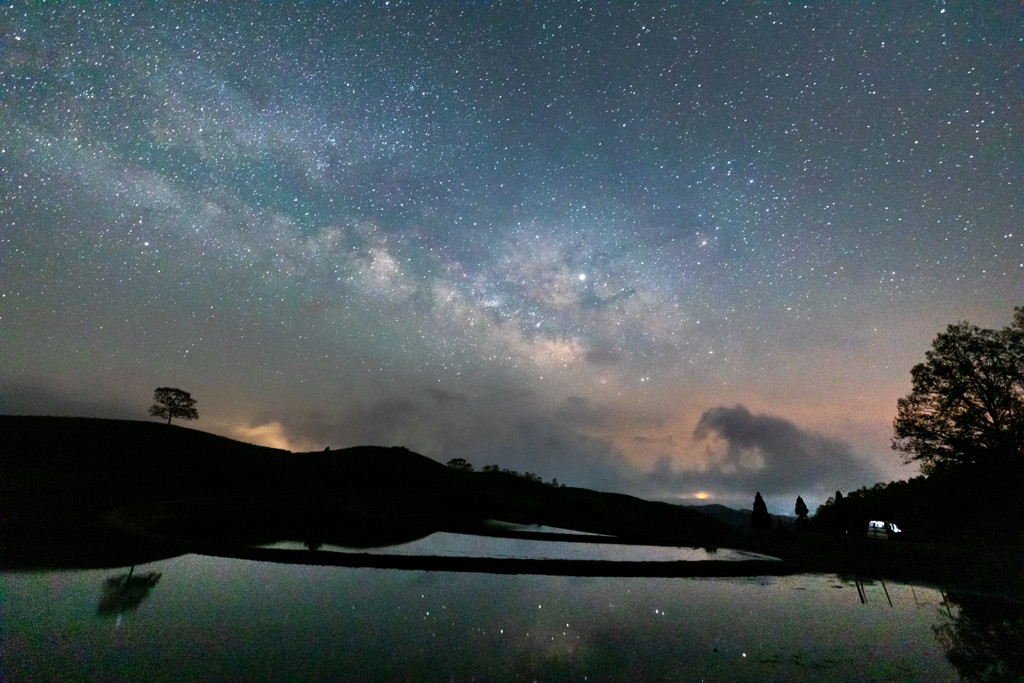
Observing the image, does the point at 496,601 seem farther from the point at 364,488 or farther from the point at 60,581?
the point at 364,488

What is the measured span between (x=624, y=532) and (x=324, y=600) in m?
43.9

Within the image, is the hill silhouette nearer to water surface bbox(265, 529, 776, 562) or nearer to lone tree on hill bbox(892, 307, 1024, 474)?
water surface bbox(265, 529, 776, 562)

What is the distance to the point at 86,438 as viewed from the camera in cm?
6856

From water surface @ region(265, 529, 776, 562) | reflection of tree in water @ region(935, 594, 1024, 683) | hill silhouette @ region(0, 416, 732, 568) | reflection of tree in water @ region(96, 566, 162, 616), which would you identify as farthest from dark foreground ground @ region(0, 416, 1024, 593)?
reflection of tree in water @ region(935, 594, 1024, 683)

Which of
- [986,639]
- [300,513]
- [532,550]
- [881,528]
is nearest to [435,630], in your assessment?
[986,639]

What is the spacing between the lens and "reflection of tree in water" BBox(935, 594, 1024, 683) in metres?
12.6

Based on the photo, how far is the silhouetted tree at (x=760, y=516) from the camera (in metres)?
55.2

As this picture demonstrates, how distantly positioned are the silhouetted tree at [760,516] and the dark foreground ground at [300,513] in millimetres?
3947

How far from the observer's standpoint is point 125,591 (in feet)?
53.9

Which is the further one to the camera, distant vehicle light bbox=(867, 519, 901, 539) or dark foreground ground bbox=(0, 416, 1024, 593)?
distant vehicle light bbox=(867, 519, 901, 539)

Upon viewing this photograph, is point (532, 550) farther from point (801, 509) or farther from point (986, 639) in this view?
point (801, 509)

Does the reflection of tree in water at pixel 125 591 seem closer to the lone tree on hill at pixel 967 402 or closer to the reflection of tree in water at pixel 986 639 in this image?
the reflection of tree in water at pixel 986 639

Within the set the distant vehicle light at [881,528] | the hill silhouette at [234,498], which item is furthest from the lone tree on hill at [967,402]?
the hill silhouette at [234,498]

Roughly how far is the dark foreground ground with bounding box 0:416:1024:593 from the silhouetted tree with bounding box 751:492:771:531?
395 cm
